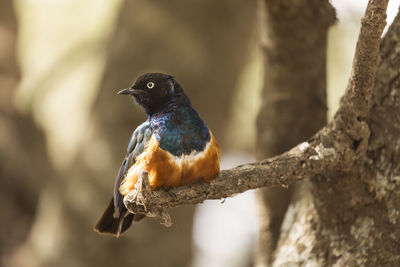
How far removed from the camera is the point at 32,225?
8.44 m

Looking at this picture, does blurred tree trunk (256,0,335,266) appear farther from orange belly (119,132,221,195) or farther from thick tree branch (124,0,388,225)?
orange belly (119,132,221,195)

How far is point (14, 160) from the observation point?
866 centimetres

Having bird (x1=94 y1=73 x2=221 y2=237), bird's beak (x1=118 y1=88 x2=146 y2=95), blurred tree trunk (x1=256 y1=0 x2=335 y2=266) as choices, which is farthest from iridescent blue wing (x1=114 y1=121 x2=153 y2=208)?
blurred tree trunk (x1=256 y1=0 x2=335 y2=266)

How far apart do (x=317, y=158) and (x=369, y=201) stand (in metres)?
0.56

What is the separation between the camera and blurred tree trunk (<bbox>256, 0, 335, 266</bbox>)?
5340mm

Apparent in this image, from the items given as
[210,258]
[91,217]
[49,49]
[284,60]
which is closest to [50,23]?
[49,49]

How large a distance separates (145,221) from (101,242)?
65cm

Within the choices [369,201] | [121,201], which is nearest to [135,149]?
[121,201]

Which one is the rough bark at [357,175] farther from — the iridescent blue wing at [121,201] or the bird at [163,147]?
the iridescent blue wing at [121,201]

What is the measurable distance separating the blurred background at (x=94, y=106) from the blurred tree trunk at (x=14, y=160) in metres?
0.02

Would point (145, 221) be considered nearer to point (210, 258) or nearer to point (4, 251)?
point (4, 251)

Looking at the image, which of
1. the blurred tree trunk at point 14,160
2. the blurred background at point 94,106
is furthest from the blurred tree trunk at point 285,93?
the blurred tree trunk at point 14,160

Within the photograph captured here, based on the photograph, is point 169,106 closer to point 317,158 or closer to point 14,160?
point 317,158

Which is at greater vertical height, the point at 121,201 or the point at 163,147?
the point at 163,147
